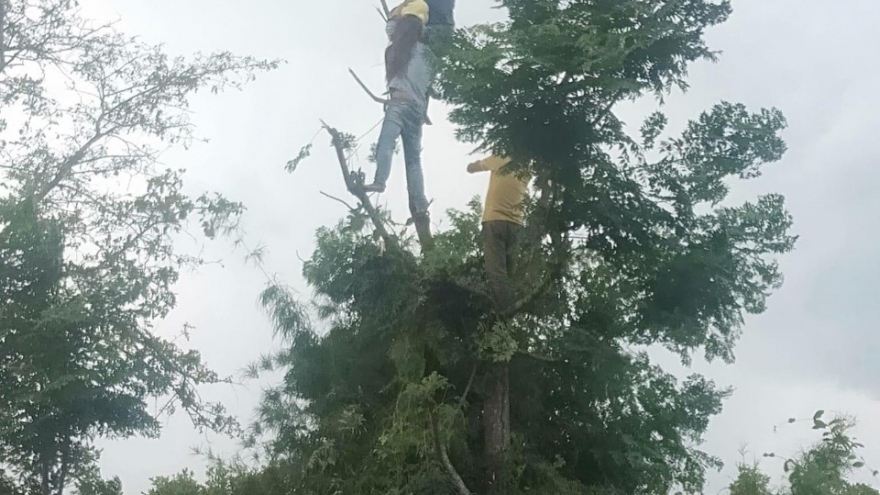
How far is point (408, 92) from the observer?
4.86 m

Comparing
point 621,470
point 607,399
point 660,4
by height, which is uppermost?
point 660,4

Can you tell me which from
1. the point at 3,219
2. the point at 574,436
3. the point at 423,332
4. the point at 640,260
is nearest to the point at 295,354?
the point at 423,332

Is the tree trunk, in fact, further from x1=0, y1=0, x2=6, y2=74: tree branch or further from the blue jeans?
x1=0, y1=0, x2=6, y2=74: tree branch

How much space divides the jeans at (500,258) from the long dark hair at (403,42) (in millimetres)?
1036

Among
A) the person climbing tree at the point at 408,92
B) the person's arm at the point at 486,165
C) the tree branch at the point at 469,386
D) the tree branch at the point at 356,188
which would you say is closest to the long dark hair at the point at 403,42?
the person climbing tree at the point at 408,92

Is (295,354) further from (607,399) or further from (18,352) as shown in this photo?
(18,352)

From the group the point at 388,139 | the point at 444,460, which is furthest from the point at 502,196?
the point at 444,460

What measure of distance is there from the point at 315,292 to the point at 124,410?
60.4 inches

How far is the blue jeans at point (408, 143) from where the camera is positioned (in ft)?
15.6

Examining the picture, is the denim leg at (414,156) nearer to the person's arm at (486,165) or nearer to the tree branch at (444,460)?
the person's arm at (486,165)

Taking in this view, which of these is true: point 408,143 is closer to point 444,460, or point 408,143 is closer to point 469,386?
point 469,386

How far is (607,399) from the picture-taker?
4234mm

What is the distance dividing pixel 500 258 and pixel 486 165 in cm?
49

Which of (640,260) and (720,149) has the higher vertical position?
(720,149)
